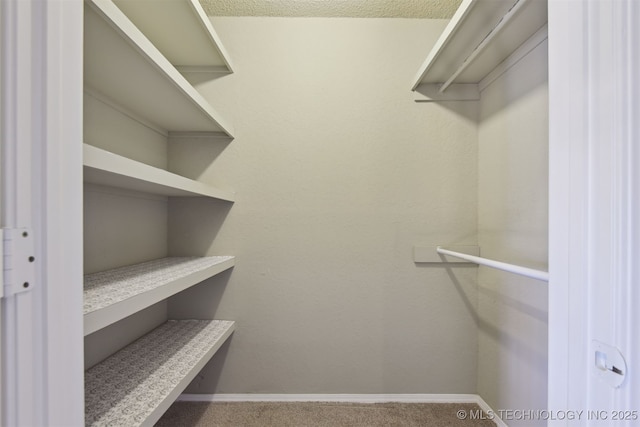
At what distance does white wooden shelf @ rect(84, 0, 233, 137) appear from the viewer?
70 cm

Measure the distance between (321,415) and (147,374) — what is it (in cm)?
88

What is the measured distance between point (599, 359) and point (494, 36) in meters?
1.17

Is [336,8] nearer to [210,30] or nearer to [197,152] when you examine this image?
[210,30]

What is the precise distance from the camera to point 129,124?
122 cm

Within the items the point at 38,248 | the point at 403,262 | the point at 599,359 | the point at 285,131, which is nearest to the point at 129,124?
the point at 285,131

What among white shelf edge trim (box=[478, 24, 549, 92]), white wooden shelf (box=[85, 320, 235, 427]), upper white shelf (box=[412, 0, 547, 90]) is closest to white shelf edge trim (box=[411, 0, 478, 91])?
upper white shelf (box=[412, 0, 547, 90])

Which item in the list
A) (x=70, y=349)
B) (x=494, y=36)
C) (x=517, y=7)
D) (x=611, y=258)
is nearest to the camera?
(x=611, y=258)

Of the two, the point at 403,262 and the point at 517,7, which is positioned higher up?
the point at 517,7

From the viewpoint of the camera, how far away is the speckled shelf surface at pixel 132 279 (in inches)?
28.4

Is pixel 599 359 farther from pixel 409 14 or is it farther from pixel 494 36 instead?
pixel 409 14

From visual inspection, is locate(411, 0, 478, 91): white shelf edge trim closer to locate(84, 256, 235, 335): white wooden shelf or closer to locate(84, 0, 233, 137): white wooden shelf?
locate(84, 0, 233, 137): white wooden shelf

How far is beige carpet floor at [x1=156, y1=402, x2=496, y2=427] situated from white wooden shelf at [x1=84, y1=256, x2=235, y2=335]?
0.77 metres

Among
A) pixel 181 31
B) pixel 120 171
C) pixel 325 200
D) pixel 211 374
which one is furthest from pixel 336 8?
pixel 211 374

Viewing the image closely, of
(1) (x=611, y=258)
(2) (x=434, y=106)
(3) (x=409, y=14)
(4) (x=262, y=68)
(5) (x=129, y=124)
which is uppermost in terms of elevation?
(3) (x=409, y=14)
